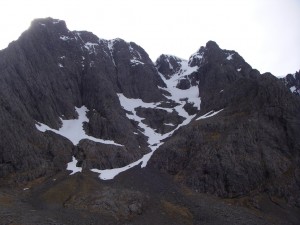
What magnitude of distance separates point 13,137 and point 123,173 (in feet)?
92.3

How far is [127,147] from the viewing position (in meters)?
110

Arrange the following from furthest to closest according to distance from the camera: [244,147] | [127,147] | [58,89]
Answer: [58,89] → [127,147] → [244,147]

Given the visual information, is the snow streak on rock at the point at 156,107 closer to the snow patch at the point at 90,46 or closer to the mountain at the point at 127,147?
the mountain at the point at 127,147

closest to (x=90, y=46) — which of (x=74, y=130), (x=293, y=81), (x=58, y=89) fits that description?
(x=58, y=89)

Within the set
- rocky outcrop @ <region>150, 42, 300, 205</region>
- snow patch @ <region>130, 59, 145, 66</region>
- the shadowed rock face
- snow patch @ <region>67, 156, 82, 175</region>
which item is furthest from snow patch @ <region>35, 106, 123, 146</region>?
snow patch @ <region>130, 59, 145, 66</region>

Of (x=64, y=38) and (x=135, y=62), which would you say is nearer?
(x=64, y=38)

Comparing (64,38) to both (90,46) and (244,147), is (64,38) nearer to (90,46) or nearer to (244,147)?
(90,46)

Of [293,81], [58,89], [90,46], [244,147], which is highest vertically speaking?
[90,46]

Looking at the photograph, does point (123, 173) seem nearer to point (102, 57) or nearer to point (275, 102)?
point (275, 102)

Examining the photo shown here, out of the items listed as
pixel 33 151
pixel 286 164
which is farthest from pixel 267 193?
pixel 33 151

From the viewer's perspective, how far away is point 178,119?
459 feet

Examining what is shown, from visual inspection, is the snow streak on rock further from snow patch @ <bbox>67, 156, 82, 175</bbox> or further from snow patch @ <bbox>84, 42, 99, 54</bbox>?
snow patch @ <bbox>84, 42, 99, 54</bbox>

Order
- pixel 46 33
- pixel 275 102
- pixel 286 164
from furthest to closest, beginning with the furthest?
pixel 46 33, pixel 275 102, pixel 286 164

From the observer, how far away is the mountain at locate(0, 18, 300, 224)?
224 feet
